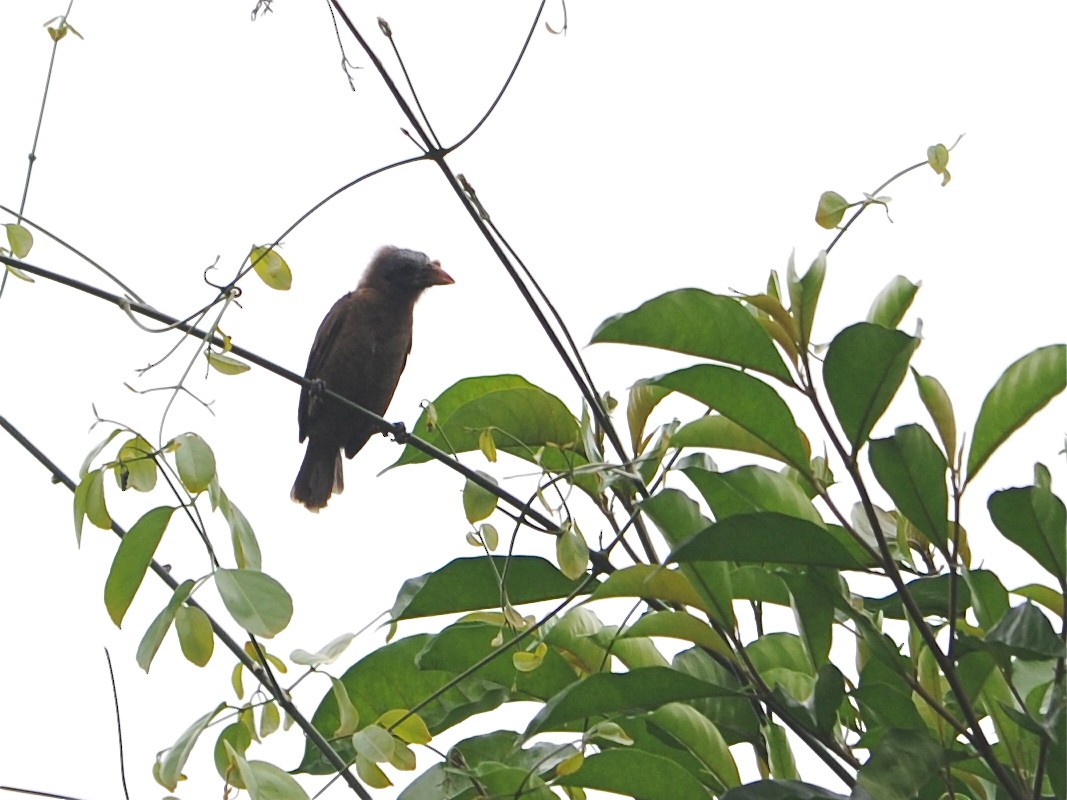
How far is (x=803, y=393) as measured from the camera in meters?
1.75

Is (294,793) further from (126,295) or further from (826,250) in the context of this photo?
(826,250)

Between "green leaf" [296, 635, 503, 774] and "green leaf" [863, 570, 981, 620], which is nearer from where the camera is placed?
"green leaf" [863, 570, 981, 620]

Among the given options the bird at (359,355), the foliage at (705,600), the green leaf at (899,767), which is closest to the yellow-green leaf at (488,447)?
the foliage at (705,600)

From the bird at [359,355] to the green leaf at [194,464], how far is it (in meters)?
4.45

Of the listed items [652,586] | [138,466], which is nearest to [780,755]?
[652,586]

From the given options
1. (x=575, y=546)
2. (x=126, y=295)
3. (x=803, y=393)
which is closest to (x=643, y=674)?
(x=575, y=546)

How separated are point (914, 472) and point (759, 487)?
0.73 feet

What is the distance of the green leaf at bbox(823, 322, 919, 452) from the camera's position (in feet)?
5.30

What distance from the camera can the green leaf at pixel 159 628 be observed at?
59.1 inches

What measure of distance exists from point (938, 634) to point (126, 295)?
54.0 inches

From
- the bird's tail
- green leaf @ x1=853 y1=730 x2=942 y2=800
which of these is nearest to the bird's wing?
the bird's tail

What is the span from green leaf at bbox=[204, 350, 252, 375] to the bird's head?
177 inches

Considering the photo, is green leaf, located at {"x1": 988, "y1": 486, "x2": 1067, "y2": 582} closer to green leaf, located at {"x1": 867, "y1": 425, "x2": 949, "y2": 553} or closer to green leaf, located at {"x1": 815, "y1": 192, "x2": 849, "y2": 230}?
green leaf, located at {"x1": 867, "y1": 425, "x2": 949, "y2": 553}

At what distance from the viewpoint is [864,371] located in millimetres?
1639
